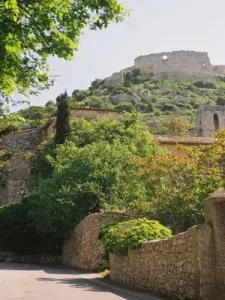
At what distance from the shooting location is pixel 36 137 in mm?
48219

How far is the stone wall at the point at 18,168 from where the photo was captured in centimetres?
4494

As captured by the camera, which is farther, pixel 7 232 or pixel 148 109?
pixel 148 109

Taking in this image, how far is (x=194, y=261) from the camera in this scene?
29.6 feet

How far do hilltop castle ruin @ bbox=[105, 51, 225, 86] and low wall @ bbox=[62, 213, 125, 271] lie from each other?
Result: 105376 millimetres

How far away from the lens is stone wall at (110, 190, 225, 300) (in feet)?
28.4

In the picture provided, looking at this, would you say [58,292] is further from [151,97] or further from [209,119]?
[151,97]

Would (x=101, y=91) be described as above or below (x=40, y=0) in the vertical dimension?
above

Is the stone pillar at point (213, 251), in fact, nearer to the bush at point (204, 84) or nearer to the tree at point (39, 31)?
the tree at point (39, 31)

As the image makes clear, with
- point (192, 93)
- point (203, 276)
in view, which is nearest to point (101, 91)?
point (192, 93)

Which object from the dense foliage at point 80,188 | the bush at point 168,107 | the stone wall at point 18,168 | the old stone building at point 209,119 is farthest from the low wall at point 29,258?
the bush at point 168,107

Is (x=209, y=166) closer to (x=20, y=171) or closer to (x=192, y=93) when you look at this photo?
(x=20, y=171)

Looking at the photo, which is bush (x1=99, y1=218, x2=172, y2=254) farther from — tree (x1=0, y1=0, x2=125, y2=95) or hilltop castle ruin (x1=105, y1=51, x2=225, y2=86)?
hilltop castle ruin (x1=105, y1=51, x2=225, y2=86)

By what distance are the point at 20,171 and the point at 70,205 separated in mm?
23767

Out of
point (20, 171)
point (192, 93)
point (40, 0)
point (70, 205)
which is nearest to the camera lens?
point (40, 0)
